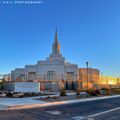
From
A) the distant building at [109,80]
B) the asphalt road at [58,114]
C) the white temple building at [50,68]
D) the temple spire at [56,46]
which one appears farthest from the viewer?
the temple spire at [56,46]

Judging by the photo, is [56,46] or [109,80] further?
[56,46]

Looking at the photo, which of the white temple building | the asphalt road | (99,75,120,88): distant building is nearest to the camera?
the asphalt road

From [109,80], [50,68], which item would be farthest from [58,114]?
[109,80]

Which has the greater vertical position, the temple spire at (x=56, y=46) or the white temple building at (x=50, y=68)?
the temple spire at (x=56, y=46)

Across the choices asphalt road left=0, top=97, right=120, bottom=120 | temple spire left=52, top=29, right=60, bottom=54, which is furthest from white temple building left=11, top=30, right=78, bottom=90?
asphalt road left=0, top=97, right=120, bottom=120

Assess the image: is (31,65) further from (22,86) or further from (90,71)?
(22,86)

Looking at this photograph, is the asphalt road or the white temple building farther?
the white temple building

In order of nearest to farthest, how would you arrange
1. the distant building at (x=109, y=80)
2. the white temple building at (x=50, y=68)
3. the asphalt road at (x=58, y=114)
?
the asphalt road at (x=58, y=114) < the white temple building at (x=50, y=68) < the distant building at (x=109, y=80)

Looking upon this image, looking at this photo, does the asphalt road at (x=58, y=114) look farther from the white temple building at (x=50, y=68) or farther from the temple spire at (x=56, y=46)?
the temple spire at (x=56, y=46)

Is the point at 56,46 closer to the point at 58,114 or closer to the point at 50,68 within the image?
the point at 50,68

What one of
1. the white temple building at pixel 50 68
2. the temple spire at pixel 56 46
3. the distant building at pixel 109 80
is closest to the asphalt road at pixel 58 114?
the white temple building at pixel 50 68

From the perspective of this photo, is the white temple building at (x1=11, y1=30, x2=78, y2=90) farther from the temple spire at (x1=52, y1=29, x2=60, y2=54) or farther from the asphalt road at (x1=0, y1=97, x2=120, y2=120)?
the asphalt road at (x1=0, y1=97, x2=120, y2=120)

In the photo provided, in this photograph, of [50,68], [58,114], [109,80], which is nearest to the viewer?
[58,114]

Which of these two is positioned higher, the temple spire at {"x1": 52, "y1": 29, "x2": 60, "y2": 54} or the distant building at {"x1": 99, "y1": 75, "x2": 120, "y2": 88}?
the temple spire at {"x1": 52, "y1": 29, "x2": 60, "y2": 54}
